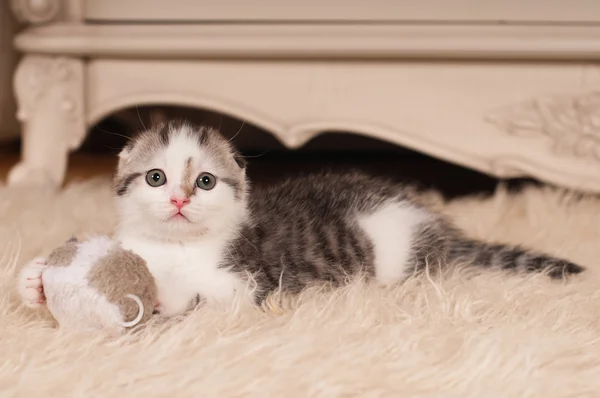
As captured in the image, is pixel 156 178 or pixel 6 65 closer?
pixel 156 178

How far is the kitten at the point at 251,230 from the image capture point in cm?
94

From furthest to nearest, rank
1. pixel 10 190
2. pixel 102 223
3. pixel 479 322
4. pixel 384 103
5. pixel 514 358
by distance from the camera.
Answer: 1. pixel 10 190
2. pixel 384 103
3. pixel 102 223
4. pixel 479 322
5. pixel 514 358

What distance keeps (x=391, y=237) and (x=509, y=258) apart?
0.67ft

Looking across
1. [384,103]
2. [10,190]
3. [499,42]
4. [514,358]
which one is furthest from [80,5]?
[514,358]

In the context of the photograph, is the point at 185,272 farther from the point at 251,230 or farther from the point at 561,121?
the point at 561,121

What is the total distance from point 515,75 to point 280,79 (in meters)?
0.52

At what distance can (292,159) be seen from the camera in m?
2.51

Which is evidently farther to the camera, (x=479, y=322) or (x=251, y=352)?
(x=479, y=322)

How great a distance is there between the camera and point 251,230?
1043 millimetres

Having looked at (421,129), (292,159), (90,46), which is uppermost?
(90,46)

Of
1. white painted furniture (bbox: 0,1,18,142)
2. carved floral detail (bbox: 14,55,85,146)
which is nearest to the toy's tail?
carved floral detail (bbox: 14,55,85,146)

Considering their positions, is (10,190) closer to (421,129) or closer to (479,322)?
(421,129)

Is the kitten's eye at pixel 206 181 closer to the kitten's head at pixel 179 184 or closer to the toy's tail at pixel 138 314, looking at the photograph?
the kitten's head at pixel 179 184

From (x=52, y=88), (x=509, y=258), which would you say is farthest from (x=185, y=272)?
(x=52, y=88)
